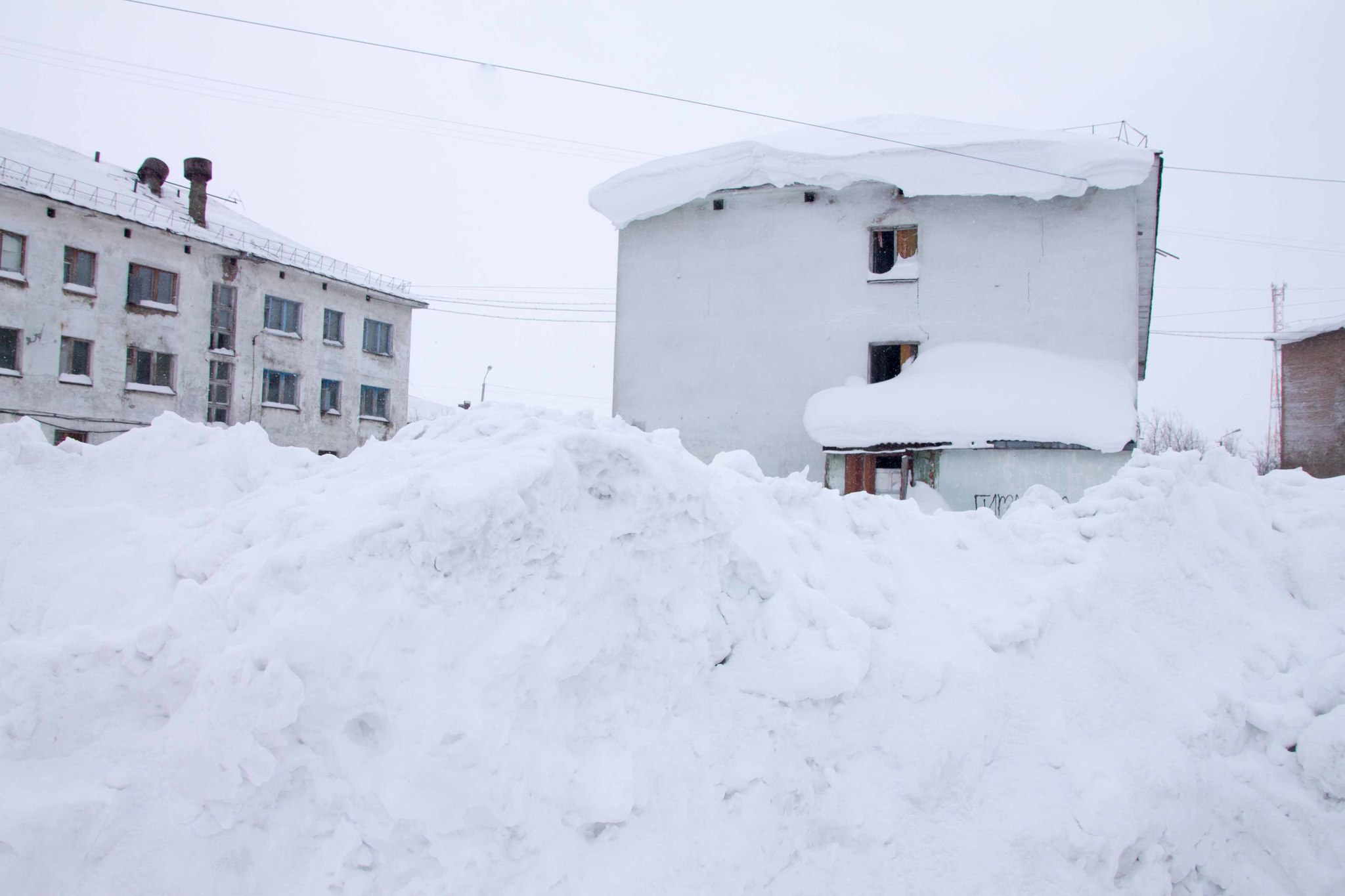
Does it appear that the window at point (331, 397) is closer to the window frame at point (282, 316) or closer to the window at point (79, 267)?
the window frame at point (282, 316)

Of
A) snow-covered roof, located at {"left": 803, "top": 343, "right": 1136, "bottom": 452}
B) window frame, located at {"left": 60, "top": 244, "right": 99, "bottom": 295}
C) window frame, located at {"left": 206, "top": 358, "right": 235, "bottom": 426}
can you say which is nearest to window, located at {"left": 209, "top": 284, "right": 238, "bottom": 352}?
window frame, located at {"left": 206, "top": 358, "right": 235, "bottom": 426}

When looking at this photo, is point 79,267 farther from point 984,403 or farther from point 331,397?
point 984,403

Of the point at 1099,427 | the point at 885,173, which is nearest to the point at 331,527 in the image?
the point at 1099,427

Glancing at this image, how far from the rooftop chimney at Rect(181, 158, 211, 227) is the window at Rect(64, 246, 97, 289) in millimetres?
4544

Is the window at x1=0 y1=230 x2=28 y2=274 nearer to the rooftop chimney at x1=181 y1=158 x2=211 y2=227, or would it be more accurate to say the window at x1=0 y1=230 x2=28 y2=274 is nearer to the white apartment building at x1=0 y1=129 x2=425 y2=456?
the white apartment building at x1=0 y1=129 x2=425 y2=456

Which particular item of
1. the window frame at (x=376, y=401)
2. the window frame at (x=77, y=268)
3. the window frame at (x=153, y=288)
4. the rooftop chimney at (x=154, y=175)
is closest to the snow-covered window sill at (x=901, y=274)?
the window frame at (x=376, y=401)

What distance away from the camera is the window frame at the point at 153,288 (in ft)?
67.3

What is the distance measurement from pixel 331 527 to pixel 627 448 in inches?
55.0

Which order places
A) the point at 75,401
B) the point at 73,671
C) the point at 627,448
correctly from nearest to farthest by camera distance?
the point at 73,671 → the point at 627,448 → the point at 75,401

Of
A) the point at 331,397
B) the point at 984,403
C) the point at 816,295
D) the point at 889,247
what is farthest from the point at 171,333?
the point at 984,403

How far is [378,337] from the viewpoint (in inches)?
1056

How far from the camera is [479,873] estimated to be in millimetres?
2623

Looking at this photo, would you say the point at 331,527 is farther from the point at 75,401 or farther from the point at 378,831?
the point at 75,401

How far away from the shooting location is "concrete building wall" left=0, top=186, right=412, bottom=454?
18.6 metres
